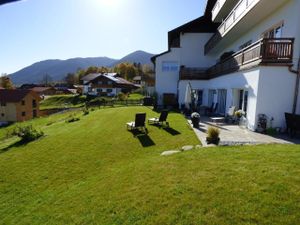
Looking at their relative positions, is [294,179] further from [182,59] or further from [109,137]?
[182,59]

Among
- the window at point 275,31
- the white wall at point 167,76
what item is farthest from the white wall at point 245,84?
the white wall at point 167,76

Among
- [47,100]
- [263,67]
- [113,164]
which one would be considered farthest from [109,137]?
[47,100]

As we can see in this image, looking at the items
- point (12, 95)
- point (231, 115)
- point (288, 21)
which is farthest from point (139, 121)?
point (12, 95)

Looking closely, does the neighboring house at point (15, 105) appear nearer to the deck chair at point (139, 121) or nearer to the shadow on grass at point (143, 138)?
the deck chair at point (139, 121)

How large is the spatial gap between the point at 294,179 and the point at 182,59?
2127 cm

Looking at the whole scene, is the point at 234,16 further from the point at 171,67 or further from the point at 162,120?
the point at 171,67

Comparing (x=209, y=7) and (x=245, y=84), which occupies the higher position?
(x=209, y=7)

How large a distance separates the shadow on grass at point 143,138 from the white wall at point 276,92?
5.13 metres

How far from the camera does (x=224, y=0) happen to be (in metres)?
17.8

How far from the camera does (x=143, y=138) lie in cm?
1098

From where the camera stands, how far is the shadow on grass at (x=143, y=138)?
10073mm

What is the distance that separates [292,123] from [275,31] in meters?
5.73

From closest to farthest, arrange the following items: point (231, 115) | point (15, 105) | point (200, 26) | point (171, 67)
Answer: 1. point (231, 115)
2. point (200, 26)
3. point (171, 67)
4. point (15, 105)

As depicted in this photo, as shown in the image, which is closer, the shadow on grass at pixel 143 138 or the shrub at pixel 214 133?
the shrub at pixel 214 133
